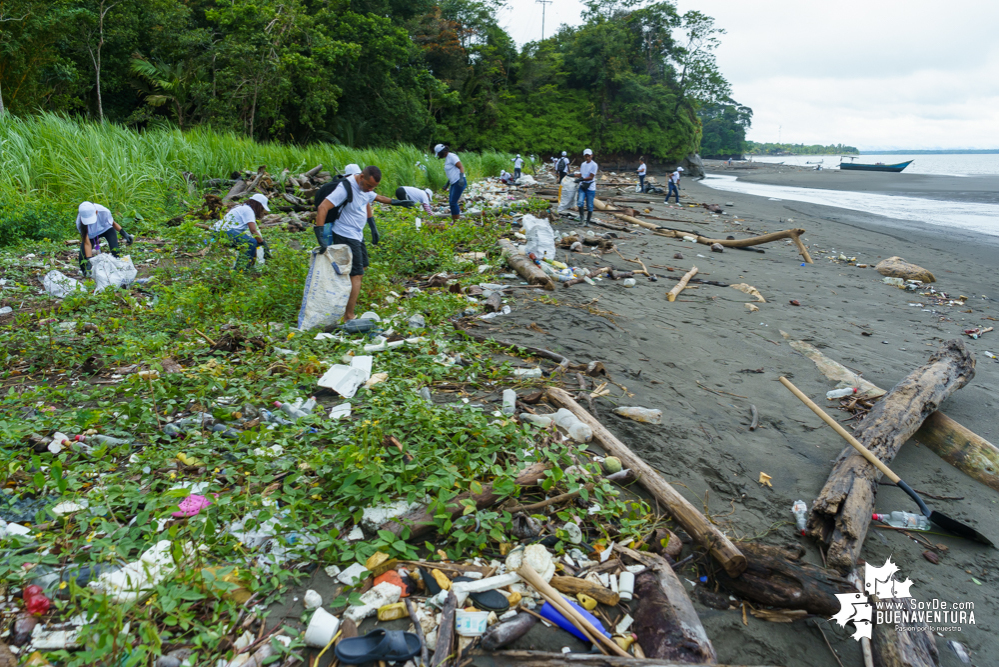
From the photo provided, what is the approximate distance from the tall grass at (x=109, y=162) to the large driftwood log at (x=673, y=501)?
335 inches

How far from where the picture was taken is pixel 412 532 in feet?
7.92

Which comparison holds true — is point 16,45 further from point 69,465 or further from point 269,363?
point 69,465

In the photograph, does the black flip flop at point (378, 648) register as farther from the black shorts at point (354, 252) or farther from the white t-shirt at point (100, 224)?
the white t-shirt at point (100, 224)

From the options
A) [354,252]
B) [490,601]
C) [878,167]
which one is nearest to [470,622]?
[490,601]

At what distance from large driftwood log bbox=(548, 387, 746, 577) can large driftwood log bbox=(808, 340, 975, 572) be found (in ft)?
1.98

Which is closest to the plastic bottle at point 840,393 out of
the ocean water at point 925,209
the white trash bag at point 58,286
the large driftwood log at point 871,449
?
the large driftwood log at point 871,449

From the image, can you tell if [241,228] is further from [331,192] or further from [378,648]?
[378,648]

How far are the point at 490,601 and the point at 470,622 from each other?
0.14 meters

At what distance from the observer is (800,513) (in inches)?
118

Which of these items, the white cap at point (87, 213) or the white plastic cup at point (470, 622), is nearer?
the white plastic cup at point (470, 622)

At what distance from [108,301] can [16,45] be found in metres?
11.5

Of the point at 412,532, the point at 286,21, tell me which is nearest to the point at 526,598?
the point at 412,532

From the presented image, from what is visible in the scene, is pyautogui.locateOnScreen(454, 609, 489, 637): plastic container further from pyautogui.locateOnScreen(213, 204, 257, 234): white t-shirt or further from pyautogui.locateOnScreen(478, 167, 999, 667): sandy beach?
pyautogui.locateOnScreen(213, 204, 257, 234): white t-shirt

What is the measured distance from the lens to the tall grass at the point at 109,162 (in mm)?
8422
